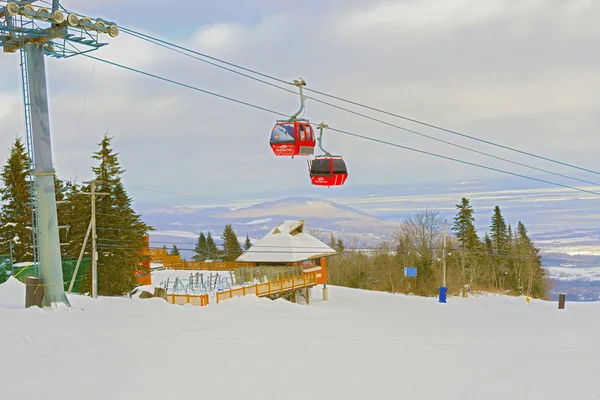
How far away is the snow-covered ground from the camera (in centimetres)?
965

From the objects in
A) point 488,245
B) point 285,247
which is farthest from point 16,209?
point 488,245

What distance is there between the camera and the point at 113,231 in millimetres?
33375

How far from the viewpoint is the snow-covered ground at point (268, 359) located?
9.65m

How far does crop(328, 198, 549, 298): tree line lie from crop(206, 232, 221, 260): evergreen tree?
22542 mm

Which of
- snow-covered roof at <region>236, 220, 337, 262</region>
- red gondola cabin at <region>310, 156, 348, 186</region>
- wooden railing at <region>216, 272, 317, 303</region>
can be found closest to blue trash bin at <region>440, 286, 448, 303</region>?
snow-covered roof at <region>236, 220, 337, 262</region>

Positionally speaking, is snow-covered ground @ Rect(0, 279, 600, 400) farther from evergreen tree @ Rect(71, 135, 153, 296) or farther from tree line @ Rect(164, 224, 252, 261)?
tree line @ Rect(164, 224, 252, 261)

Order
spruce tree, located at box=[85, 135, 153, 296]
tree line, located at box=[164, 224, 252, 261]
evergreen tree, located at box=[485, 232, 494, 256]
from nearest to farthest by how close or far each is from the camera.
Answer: spruce tree, located at box=[85, 135, 153, 296] → evergreen tree, located at box=[485, 232, 494, 256] → tree line, located at box=[164, 224, 252, 261]

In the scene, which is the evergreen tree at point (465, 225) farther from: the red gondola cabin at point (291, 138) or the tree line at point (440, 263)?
the red gondola cabin at point (291, 138)

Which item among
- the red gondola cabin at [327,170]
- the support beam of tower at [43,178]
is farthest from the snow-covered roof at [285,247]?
the support beam of tower at [43,178]

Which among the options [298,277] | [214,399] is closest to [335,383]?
[214,399]

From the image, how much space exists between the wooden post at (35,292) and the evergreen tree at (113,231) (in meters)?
15.2

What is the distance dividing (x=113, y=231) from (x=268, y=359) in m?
23.8

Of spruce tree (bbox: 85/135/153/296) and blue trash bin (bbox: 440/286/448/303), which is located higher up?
spruce tree (bbox: 85/135/153/296)

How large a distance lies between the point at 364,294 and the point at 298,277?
936 cm
